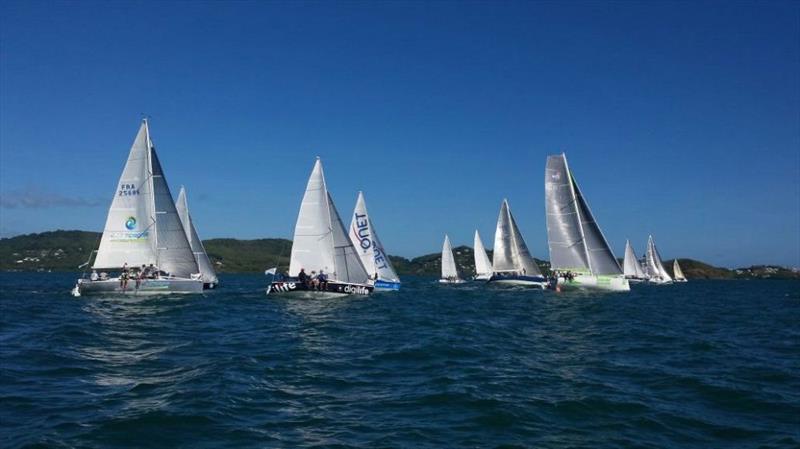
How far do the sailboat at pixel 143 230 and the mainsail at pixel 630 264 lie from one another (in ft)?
331

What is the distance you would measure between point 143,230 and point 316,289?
14275mm

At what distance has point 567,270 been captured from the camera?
59.4m

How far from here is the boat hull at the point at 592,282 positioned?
58438 mm

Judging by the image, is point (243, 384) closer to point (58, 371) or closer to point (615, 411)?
point (58, 371)

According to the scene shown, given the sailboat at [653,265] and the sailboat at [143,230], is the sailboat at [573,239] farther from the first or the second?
the sailboat at [653,265]

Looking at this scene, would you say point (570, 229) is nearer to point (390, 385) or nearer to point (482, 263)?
point (482, 263)

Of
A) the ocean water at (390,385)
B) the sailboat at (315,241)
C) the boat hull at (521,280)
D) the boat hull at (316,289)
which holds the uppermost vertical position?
the sailboat at (315,241)

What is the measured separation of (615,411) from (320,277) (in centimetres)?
3348

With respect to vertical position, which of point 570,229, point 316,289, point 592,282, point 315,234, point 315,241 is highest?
point 570,229

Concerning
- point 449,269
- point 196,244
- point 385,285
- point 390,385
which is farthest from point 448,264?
point 390,385

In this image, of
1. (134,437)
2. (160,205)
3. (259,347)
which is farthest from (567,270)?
(134,437)

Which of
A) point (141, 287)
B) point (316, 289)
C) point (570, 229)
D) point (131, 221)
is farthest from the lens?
point (570, 229)

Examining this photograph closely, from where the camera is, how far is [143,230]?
147ft

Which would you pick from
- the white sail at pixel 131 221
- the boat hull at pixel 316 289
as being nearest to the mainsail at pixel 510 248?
the boat hull at pixel 316 289
